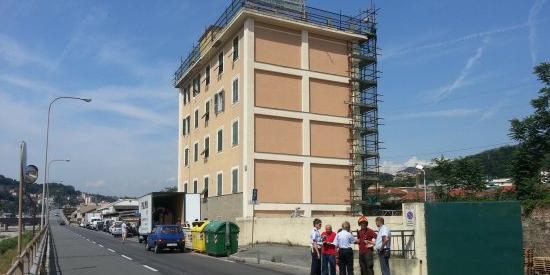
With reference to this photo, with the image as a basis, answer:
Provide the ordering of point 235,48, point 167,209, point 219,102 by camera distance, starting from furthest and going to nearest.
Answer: point 219,102
point 235,48
point 167,209

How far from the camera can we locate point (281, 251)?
1031 inches

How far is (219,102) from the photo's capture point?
44.0m

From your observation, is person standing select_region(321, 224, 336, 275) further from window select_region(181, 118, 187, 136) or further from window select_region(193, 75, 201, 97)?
window select_region(181, 118, 187, 136)

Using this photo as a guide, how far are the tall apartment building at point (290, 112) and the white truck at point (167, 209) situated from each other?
379cm

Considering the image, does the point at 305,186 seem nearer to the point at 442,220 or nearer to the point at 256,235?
the point at 256,235

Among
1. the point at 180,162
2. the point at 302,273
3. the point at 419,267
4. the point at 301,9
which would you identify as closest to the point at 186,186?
the point at 180,162

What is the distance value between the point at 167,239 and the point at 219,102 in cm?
A: 1669

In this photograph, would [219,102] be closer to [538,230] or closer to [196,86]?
[196,86]

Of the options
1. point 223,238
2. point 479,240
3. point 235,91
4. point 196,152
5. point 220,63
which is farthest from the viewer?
point 196,152

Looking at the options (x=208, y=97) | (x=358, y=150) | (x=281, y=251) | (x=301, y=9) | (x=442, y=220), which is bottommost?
(x=281, y=251)

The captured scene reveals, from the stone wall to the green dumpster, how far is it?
13487mm

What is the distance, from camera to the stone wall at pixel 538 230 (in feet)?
82.7

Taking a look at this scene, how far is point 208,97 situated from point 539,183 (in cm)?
2633

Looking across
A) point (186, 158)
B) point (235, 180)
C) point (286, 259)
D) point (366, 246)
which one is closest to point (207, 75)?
point (186, 158)
